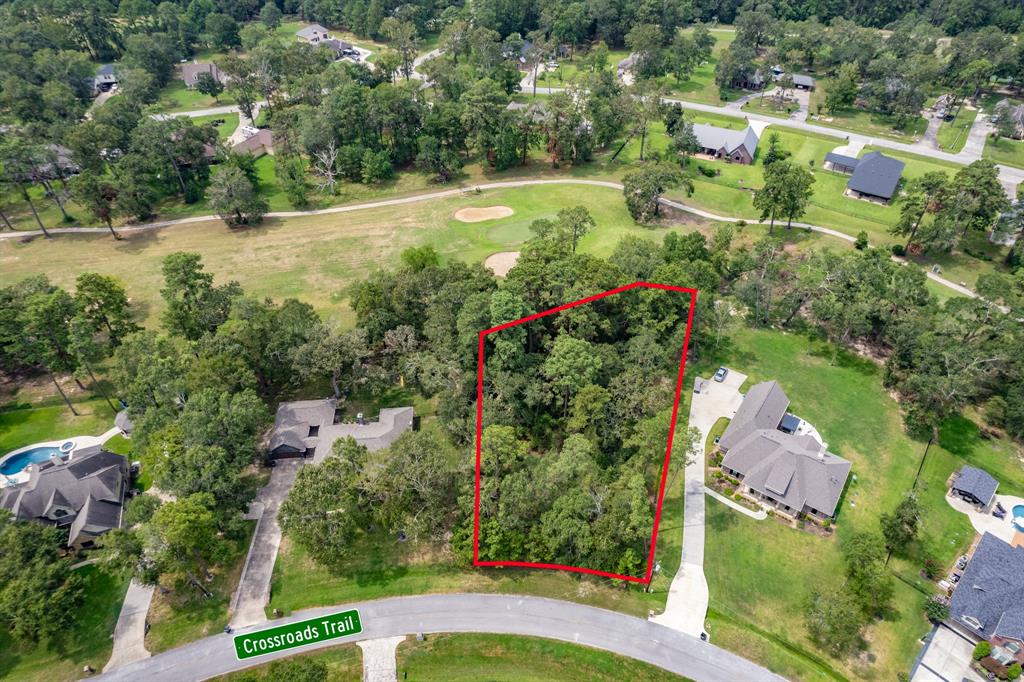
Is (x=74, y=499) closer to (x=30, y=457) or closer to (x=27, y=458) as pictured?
(x=30, y=457)

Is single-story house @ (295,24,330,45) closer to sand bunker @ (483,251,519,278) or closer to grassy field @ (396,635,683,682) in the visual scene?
sand bunker @ (483,251,519,278)

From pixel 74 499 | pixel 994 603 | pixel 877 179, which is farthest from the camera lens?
pixel 877 179

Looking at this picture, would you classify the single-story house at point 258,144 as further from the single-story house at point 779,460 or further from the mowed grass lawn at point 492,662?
the single-story house at point 779,460

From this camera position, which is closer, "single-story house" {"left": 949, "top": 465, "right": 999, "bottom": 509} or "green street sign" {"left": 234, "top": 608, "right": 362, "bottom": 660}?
"green street sign" {"left": 234, "top": 608, "right": 362, "bottom": 660}

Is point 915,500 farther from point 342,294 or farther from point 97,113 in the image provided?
point 97,113

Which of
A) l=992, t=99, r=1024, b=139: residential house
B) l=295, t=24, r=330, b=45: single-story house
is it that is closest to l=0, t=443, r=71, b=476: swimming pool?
l=295, t=24, r=330, b=45: single-story house

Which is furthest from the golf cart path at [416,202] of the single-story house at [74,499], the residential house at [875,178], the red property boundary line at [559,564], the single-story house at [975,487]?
the single-story house at [74,499]

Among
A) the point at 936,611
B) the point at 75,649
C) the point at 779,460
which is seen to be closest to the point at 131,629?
the point at 75,649

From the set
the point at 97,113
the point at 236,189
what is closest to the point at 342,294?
the point at 236,189
